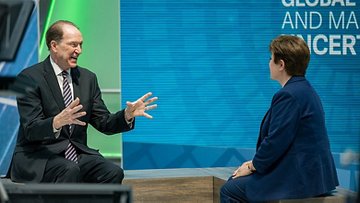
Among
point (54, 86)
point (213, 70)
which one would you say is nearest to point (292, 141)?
point (54, 86)

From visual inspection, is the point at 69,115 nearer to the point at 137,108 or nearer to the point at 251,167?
the point at 137,108

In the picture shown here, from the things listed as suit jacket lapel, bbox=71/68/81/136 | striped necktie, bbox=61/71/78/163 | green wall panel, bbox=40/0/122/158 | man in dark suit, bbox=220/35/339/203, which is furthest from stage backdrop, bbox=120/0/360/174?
man in dark suit, bbox=220/35/339/203

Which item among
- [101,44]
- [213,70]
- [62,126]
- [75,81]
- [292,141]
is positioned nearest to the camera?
[292,141]

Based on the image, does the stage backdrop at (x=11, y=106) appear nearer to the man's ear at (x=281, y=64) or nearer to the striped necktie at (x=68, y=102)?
the striped necktie at (x=68, y=102)

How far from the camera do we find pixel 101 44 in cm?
559

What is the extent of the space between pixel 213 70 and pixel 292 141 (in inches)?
82.7

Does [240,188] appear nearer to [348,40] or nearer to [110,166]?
[110,166]

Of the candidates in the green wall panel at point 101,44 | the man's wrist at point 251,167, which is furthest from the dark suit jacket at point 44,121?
the green wall panel at point 101,44

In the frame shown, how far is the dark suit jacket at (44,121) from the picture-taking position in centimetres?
415

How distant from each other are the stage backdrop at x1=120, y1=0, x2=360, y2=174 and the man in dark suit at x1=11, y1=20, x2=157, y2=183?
1309mm

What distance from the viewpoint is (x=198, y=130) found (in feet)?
19.1

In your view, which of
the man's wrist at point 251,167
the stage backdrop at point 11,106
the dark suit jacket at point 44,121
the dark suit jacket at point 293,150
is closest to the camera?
the dark suit jacket at point 293,150

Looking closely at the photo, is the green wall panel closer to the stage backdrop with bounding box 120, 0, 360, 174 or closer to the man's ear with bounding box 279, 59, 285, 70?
the stage backdrop with bounding box 120, 0, 360, 174

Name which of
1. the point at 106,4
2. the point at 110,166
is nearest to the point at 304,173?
the point at 110,166
